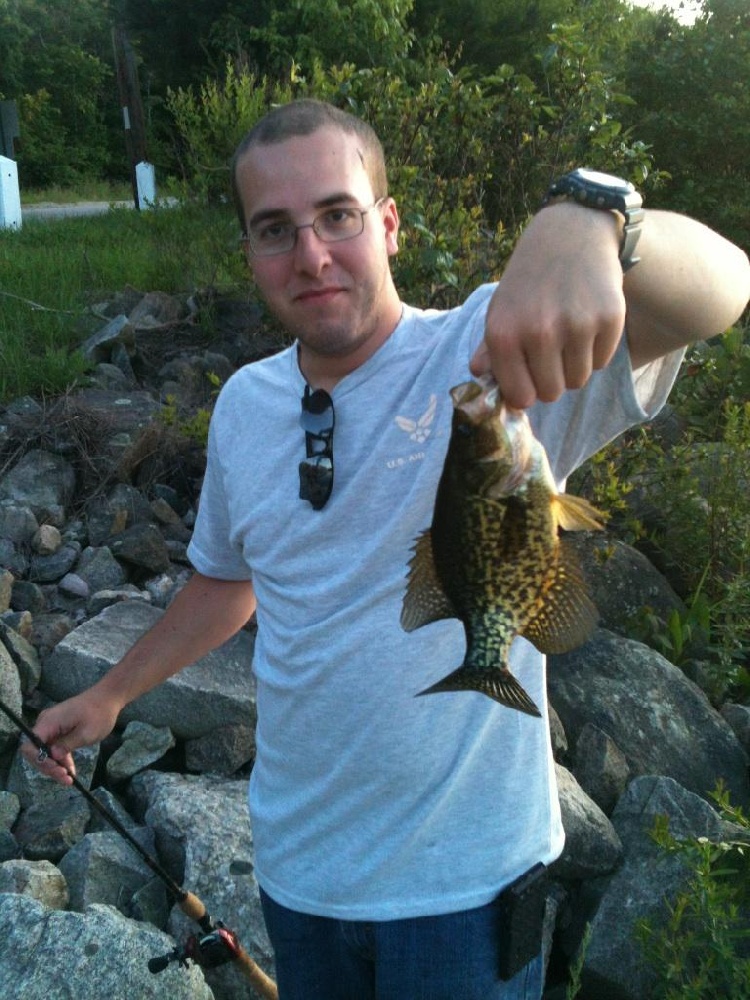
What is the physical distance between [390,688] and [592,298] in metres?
0.97

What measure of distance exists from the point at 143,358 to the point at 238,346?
A: 2.32 ft

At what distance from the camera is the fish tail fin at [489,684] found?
171 centimetres

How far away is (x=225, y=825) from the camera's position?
3633 millimetres

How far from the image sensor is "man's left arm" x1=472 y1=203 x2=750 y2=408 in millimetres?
1440

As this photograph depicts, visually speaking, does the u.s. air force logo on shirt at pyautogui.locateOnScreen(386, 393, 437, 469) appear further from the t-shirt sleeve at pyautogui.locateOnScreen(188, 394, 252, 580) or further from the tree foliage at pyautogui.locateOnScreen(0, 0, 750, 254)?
the tree foliage at pyautogui.locateOnScreen(0, 0, 750, 254)

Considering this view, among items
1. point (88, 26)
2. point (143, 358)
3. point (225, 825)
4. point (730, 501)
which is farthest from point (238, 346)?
point (88, 26)

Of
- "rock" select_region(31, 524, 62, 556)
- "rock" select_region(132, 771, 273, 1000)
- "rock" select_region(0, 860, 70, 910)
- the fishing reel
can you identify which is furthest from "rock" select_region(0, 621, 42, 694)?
the fishing reel

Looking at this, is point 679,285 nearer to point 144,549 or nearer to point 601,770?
point 601,770

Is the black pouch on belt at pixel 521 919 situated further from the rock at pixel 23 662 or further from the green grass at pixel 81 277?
the green grass at pixel 81 277

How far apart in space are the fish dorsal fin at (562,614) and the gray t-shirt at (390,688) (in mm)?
339

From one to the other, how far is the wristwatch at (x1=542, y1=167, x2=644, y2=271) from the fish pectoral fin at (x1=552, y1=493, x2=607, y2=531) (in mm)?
398

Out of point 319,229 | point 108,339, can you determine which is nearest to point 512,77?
point 108,339

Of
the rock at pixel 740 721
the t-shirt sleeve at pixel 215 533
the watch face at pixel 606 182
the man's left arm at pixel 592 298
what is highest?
the watch face at pixel 606 182

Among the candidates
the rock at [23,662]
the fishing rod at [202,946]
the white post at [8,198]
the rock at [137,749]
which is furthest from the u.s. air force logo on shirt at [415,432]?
the white post at [8,198]
